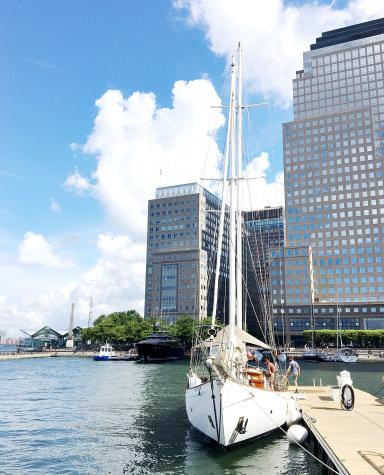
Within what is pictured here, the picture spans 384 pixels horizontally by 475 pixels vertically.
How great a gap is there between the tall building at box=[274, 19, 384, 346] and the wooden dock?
135 m

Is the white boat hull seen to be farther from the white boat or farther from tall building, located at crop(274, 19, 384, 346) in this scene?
tall building, located at crop(274, 19, 384, 346)

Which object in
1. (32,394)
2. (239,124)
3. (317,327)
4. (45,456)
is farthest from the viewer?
(317,327)

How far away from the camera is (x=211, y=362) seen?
78.5ft

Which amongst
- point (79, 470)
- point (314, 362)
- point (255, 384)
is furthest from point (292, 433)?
point (314, 362)

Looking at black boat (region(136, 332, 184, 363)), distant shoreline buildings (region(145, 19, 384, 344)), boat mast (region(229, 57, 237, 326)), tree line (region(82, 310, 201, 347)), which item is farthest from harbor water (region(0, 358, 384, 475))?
distant shoreline buildings (region(145, 19, 384, 344))

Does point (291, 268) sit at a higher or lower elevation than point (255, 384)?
higher

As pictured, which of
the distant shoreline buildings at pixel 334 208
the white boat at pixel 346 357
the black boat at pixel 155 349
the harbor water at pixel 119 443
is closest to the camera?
the harbor water at pixel 119 443

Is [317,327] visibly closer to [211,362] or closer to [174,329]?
[174,329]

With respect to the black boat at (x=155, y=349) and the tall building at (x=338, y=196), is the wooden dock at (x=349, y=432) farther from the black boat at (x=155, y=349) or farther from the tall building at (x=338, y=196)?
the tall building at (x=338, y=196)

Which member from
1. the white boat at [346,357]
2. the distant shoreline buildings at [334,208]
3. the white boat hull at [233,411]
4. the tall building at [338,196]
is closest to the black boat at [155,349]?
the distant shoreline buildings at [334,208]

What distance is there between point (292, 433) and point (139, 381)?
42.4 m

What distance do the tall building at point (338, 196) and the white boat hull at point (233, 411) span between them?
5713 inches

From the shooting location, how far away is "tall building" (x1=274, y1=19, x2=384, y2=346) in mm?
166125

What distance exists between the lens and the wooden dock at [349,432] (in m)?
17.7
